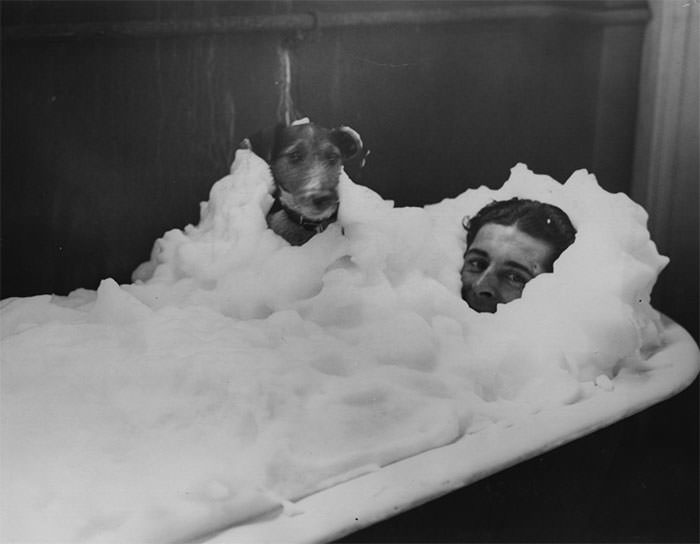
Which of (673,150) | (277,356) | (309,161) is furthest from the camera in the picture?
(673,150)

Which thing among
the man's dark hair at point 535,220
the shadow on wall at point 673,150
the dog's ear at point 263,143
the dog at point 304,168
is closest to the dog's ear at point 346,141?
the dog at point 304,168

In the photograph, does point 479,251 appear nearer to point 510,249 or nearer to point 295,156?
point 510,249

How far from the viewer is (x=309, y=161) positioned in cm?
148

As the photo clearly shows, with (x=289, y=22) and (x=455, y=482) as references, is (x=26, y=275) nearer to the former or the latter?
(x=289, y=22)

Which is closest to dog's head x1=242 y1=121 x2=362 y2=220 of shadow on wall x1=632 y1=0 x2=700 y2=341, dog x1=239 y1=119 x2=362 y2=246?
dog x1=239 y1=119 x2=362 y2=246

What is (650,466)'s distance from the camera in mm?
1603

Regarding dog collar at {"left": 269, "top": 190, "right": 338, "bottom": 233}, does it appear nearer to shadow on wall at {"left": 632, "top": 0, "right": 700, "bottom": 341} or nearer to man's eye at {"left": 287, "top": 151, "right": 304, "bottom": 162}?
man's eye at {"left": 287, "top": 151, "right": 304, "bottom": 162}

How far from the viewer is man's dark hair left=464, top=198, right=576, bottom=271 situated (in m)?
1.53

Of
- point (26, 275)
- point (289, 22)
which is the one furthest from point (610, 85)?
point (26, 275)

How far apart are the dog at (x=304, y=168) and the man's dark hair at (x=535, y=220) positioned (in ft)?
0.90

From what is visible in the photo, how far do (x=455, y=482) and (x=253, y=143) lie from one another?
0.70m

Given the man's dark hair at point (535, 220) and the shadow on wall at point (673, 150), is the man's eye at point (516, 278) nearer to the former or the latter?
the man's dark hair at point (535, 220)

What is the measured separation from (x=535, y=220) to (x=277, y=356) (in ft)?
1.71

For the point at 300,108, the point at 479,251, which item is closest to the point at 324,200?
the point at 300,108
